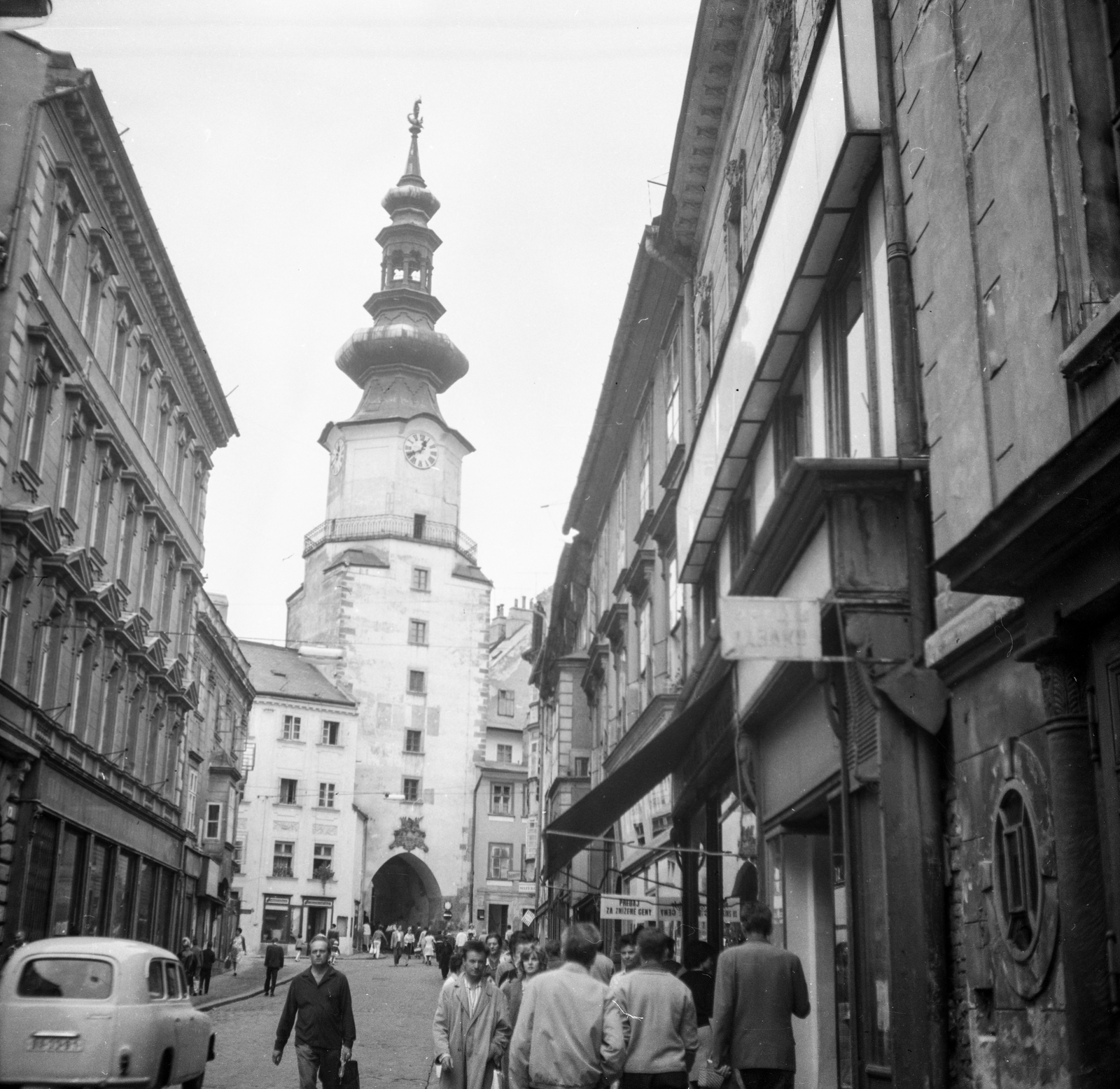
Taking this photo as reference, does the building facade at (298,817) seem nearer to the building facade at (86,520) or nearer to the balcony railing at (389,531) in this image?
the balcony railing at (389,531)

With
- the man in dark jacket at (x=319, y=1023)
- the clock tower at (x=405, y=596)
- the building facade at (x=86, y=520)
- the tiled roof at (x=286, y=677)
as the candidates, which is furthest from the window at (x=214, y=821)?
the man in dark jacket at (x=319, y=1023)

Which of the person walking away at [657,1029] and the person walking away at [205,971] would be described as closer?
the person walking away at [657,1029]

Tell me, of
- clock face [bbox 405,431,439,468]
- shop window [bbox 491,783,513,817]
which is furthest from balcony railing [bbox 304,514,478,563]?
shop window [bbox 491,783,513,817]

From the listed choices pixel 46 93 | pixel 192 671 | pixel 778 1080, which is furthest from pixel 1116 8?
pixel 192 671

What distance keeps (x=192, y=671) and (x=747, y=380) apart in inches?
1250

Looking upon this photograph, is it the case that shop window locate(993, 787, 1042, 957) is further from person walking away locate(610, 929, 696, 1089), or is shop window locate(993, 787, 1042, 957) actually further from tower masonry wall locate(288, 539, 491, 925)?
tower masonry wall locate(288, 539, 491, 925)

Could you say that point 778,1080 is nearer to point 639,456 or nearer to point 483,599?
point 639,456

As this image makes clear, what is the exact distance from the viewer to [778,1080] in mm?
9219

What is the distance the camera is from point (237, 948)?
59.5 m

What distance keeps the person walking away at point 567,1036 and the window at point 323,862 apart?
64020 millimetres

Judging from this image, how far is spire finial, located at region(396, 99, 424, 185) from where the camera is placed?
8920 centimetres

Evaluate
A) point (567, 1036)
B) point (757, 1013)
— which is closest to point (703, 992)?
point (757, 1013)

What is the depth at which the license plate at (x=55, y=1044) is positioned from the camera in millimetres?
13172

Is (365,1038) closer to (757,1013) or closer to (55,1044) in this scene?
(55,1044)
